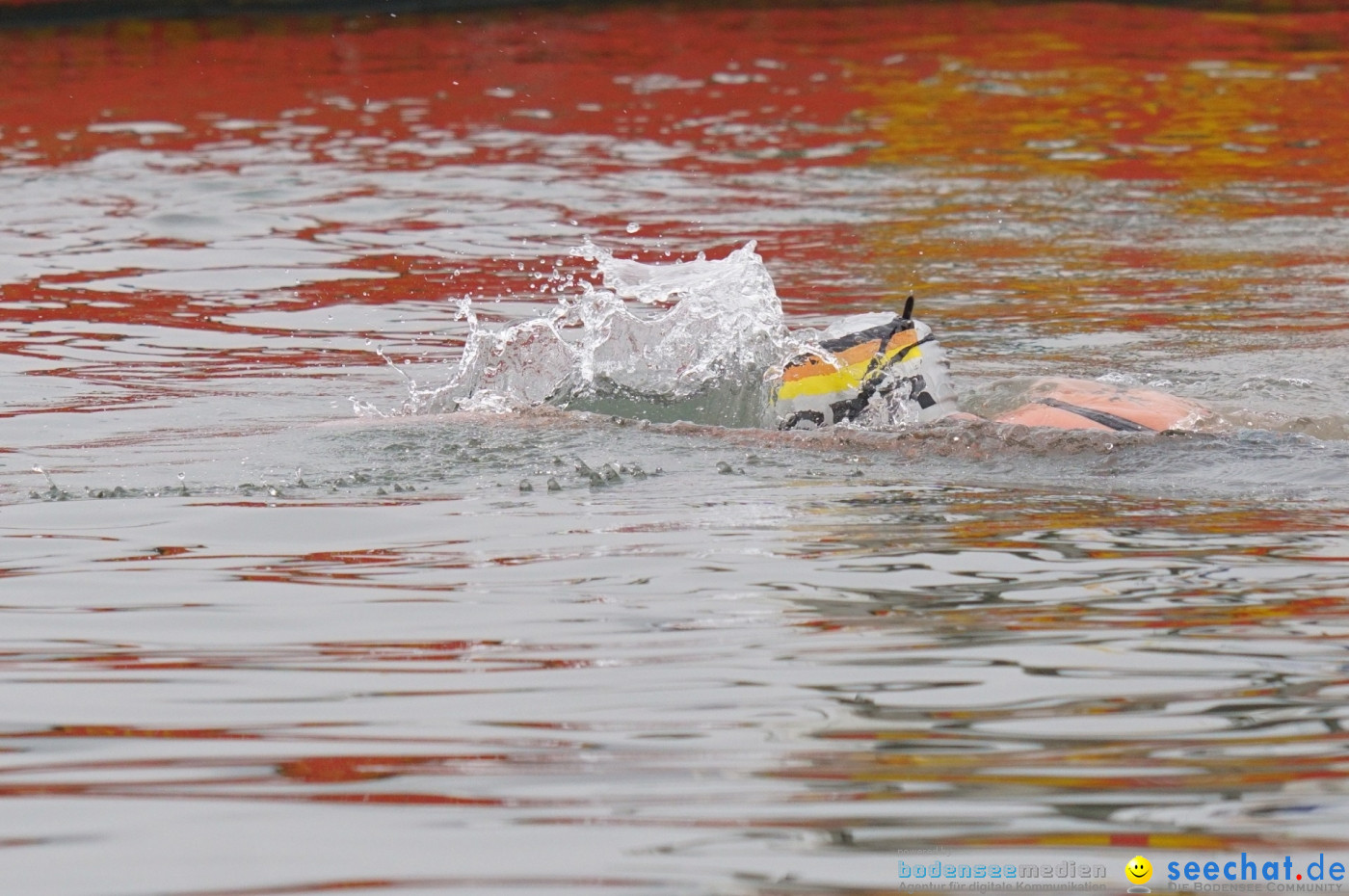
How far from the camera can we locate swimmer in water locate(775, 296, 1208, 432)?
7.61 metres

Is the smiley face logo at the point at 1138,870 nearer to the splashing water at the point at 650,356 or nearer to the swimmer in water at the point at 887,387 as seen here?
the swimmer in water at the point at 887,387

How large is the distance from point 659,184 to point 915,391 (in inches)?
358

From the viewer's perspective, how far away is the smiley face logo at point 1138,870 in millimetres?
3252

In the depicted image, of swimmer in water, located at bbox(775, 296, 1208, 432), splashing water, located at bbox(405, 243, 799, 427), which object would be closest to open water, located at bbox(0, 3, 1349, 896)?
splashing water, located at bbox(405, 243, 799, 427)

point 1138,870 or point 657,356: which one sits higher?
point 1138,870

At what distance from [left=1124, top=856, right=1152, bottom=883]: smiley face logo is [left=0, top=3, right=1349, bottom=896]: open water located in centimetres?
4

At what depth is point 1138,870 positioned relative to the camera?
328cm

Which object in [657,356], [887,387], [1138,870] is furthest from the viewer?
[657,356]

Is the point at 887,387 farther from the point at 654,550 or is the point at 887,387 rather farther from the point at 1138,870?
the point at 1138,870

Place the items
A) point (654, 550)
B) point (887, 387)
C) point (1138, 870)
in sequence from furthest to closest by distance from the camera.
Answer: point (887, 387) < point (654, 550) < point (1138, 870)

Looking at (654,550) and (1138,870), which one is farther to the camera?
(654,550)

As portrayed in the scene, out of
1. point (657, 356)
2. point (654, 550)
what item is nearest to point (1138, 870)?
point (654, 550)

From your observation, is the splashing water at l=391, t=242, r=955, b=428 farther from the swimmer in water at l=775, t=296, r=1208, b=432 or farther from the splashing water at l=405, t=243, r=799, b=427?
the swimmer in water at l=775, t=296, r=1208, b=432

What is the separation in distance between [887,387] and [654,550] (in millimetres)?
2205
